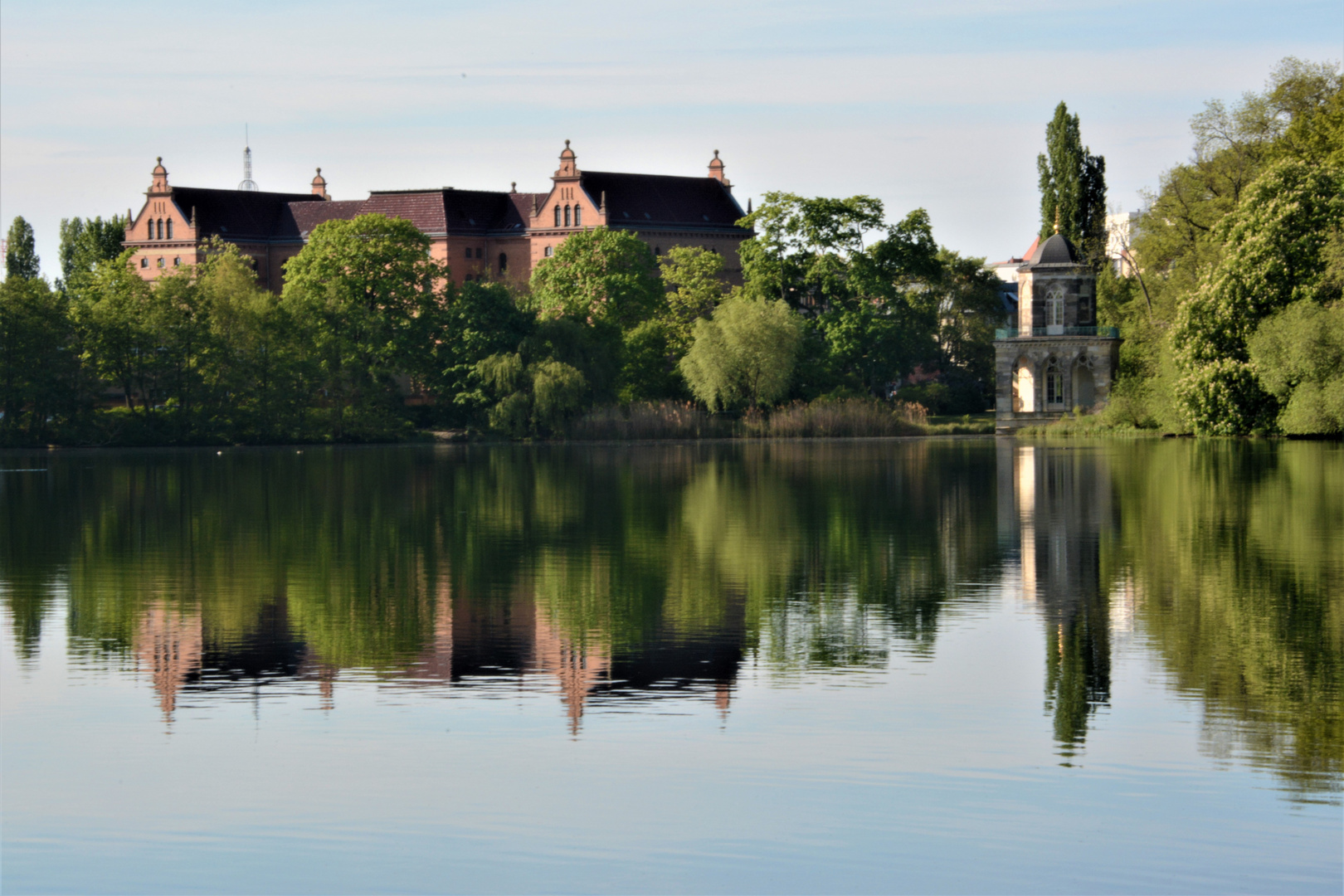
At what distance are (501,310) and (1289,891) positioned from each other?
77.3 m

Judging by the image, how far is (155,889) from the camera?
8.66 meters

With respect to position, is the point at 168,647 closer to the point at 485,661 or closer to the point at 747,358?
the point at 485,661

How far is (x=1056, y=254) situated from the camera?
87.4 metres

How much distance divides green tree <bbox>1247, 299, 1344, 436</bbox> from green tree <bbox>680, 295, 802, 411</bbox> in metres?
26.1

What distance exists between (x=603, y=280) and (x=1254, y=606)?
257 feet

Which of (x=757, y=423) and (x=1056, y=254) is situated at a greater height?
(x=1056, y=254)

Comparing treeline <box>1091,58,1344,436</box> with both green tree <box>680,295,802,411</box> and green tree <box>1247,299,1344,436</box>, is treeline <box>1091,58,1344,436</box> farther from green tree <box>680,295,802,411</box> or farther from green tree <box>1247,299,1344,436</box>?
green tree <box>680,295,802,411</box>

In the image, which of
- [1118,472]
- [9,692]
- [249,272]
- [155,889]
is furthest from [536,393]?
[155,889]

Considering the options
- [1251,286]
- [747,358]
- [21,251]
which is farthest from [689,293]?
[21,251]

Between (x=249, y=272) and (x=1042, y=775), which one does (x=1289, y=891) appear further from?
(x=249, y=272)

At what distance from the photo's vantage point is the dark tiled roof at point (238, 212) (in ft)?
396

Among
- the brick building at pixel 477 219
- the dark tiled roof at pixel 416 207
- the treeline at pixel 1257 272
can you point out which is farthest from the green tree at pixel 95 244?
the treeline at pixel 1257 272

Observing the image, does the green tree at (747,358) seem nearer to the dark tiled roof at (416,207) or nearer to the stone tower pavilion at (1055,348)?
the stone tower pavilion at (1055,348)

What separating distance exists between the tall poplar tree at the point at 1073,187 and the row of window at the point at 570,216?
3763 centimetres
